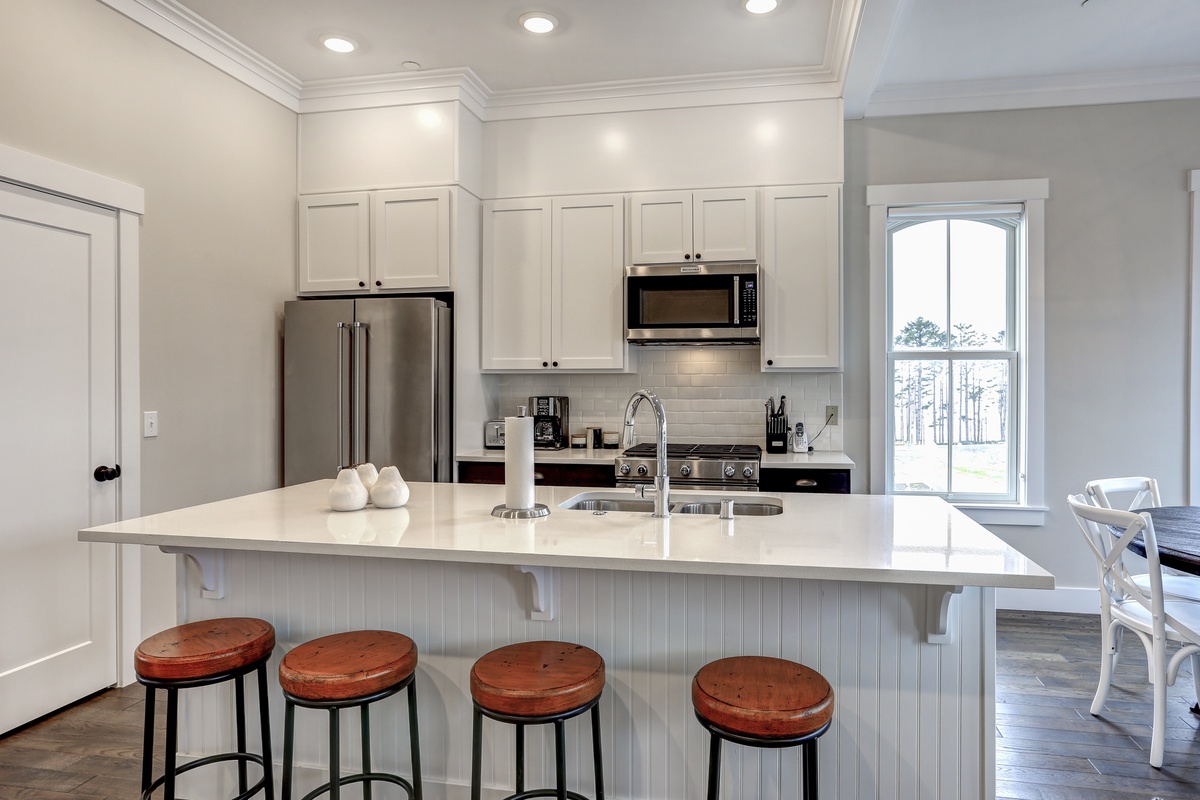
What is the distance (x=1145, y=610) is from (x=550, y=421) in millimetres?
2903

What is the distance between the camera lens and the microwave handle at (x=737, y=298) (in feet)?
12.8

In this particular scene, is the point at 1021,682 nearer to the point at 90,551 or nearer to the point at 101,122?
the point at 90,551

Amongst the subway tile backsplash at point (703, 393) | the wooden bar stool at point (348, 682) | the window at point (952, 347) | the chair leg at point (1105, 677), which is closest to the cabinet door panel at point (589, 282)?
the subway tile backsplash at point (703, 393)

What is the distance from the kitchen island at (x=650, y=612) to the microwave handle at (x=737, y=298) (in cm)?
188

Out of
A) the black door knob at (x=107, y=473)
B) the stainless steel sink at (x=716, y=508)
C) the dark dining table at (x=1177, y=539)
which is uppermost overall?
the black door knob at (x=107, y=473)

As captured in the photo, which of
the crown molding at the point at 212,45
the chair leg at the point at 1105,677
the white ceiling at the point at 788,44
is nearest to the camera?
the chair leg at the point at 1105,677

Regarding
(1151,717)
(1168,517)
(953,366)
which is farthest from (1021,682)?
(953,366)

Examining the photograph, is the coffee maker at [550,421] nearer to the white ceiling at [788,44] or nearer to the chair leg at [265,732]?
the white ceiling at [788,44]

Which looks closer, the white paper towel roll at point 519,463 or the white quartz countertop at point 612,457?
the white paper towel roll at point 519,463

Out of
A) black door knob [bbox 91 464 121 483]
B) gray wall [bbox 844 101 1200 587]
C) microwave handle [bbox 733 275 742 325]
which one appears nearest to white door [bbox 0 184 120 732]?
black door knob [bbox 91 464 121 483]

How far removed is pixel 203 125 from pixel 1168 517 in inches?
179

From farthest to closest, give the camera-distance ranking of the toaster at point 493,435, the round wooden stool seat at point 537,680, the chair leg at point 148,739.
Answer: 1. the toaster at point 493,435
2. the chair leg at point 148,739
3. the round wooden stool seat at point 537,680

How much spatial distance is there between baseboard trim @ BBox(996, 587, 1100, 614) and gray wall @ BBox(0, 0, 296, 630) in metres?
4.21

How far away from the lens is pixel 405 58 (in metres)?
3.74
